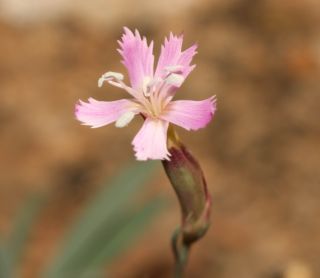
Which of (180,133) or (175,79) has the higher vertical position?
(180,133)

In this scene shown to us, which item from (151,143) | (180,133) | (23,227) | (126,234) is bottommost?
(151,143)

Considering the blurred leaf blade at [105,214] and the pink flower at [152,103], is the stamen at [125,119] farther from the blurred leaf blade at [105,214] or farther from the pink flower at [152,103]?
the blurred leaf blade at [105,214]

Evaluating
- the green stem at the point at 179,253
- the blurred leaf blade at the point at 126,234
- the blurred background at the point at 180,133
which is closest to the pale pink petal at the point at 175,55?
the green stem at the point at 179,253

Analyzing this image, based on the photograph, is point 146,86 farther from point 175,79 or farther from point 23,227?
point 23,227

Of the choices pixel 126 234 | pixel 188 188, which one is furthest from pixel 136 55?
pixel 126 234

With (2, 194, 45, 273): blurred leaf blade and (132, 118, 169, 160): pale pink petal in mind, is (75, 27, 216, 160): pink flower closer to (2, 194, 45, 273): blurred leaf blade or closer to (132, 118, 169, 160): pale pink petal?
(132, 118, 169, 160): pale pink petal

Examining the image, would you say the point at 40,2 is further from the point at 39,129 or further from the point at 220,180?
the point at 220,180
